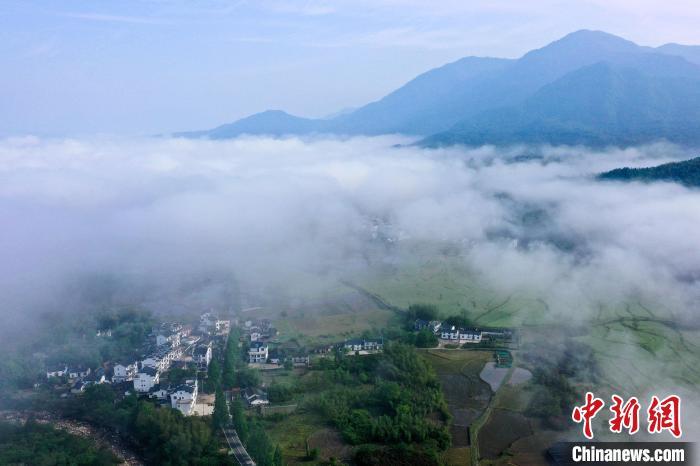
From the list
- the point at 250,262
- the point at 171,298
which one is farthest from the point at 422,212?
the point at 171,298

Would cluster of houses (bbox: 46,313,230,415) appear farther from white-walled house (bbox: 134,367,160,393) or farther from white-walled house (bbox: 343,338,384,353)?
white-walled house (bbox: 343,338,384,353)

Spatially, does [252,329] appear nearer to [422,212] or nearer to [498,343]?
[498,343]

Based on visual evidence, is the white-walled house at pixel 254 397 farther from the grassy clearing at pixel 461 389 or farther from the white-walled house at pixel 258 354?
the grassy clearing at pixel 461 389

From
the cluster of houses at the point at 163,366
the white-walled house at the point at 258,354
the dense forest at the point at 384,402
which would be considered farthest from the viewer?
the white-walled house at the point at 258,354

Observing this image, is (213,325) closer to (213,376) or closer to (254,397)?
(213,376)

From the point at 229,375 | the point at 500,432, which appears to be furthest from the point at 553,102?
the point at 500,432

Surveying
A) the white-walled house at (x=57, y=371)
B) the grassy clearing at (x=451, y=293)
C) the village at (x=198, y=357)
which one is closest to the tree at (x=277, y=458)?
the village at (x=198, y=357)
